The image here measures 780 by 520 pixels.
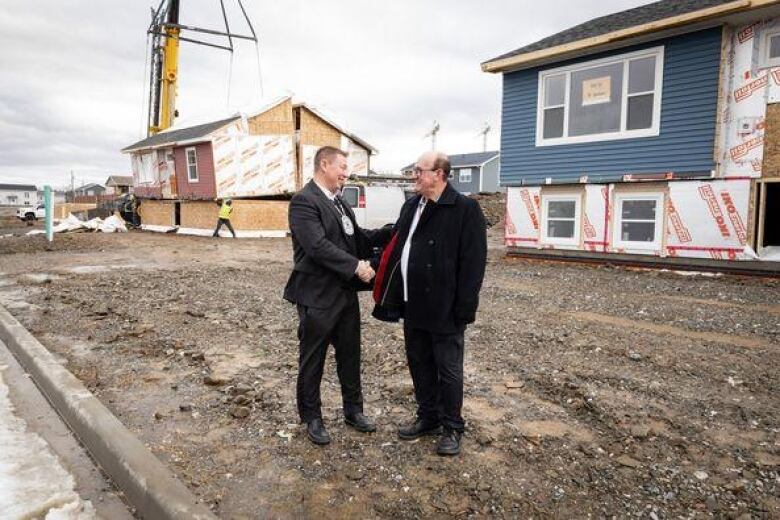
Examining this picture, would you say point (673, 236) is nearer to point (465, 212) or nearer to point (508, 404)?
point (508, 404)

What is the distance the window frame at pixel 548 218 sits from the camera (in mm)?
13578

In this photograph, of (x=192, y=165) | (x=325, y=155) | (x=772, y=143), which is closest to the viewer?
(x=325, y=155)

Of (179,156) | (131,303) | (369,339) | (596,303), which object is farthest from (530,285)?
(179,156)

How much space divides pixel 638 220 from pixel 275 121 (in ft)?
63.1

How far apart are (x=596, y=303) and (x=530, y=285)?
1.94 metres

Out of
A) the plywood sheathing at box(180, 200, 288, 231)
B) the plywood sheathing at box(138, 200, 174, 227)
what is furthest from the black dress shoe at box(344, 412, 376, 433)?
the plywood sheathing at box(138, 200, 174, 227)

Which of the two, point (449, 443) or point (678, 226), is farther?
point (678, 226)

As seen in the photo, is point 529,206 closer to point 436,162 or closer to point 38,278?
point 436,162

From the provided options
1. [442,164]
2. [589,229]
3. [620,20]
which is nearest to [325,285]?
[442,164]

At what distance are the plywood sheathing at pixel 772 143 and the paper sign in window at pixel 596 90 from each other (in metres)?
3.38

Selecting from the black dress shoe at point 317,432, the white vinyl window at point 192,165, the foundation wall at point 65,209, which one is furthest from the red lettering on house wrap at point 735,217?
the foundation wall at point 65,209

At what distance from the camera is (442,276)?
3.43 meters

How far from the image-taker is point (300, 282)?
12.0 ft

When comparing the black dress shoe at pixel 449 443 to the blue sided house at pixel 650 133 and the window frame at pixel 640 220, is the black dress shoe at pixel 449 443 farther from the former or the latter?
the window frame at pixel 640 220
